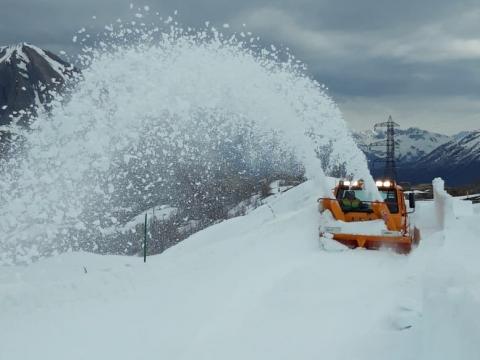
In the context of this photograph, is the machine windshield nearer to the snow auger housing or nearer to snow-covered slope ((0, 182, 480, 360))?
the snow auger housing

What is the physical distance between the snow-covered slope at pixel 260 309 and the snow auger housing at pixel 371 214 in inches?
16.2

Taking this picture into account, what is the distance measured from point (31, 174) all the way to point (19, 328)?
11006 mm

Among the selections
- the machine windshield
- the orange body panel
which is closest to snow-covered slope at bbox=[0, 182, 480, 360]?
the orange body panel

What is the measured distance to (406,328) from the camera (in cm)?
637

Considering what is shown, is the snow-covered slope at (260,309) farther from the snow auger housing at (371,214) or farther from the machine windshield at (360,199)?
the machine windshield at (360,199)

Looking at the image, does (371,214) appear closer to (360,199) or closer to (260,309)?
(360,199)

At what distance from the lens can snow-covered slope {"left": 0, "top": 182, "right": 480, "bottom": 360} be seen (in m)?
5.96

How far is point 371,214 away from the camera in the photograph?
12992 mm

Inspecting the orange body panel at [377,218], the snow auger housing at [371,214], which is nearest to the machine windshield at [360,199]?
the snow auger housing at [371,214]

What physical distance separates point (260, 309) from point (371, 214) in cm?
602

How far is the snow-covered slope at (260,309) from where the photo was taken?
596 cm

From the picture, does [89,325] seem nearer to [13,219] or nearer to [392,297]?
[392,297]

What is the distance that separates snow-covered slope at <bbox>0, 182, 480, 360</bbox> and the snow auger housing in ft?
1.35

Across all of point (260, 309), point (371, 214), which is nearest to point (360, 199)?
point (371, 214)
